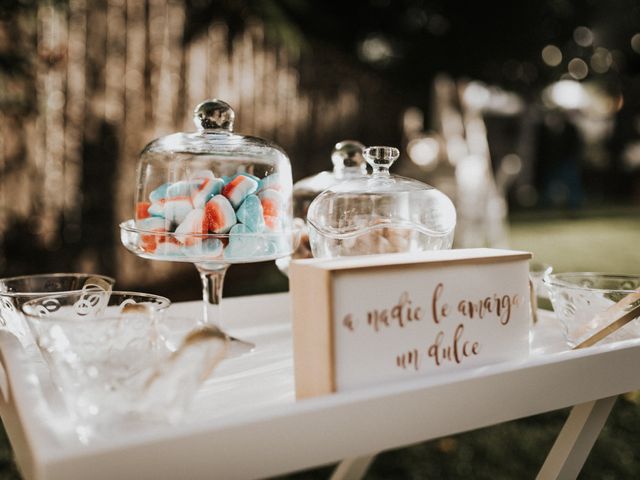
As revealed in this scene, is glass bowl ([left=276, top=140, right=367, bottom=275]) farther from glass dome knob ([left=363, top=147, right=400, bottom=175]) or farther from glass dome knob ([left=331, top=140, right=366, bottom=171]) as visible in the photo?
glass dome knob ([left=363, top=147, right=400, bottom=175])

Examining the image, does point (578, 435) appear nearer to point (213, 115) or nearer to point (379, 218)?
point (379, 218)

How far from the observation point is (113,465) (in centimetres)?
50

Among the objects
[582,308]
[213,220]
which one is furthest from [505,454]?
[213,220]

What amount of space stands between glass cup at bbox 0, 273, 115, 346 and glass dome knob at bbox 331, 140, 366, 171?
1.49ft

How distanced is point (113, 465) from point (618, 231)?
6555 millimetres

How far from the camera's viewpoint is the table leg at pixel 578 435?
84 centimetres

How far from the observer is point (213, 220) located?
89cm

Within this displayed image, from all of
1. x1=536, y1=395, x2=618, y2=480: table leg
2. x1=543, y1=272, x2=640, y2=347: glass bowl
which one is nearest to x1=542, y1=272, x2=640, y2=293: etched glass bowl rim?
x1=543, y1=272, x2=640, y2=347: glass bowl

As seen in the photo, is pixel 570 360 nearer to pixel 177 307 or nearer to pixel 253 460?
pixel 253 460

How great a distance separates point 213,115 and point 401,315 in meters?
0.52

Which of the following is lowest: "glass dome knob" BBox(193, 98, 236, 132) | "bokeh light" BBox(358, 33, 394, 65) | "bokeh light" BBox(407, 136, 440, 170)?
"glass dome knob" BBox(193, 98, 236, 132)

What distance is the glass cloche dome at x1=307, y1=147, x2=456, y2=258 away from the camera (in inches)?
34.7

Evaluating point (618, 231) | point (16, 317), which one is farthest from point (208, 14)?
point (618, 231)

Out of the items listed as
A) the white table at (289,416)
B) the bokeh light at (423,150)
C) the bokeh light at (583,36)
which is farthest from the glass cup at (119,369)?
the bokeh light at (583,36)
